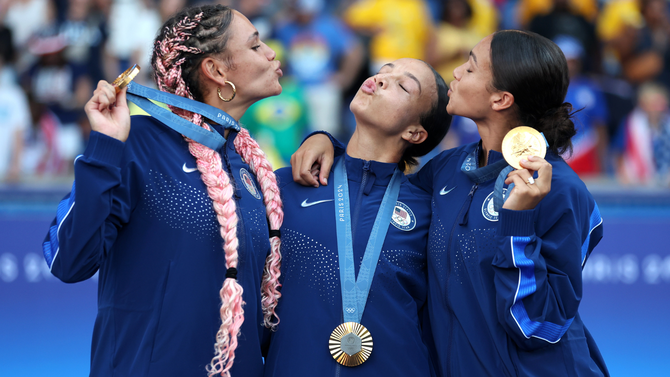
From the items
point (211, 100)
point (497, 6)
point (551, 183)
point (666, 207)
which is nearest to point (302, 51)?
point (497, 6)

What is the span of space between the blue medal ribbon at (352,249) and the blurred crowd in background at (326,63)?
4501 millimetres

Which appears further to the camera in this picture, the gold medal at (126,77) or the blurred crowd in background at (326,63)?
the blurred crowd in background at (326,63)

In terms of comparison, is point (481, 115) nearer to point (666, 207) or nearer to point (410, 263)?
point (410, 263)

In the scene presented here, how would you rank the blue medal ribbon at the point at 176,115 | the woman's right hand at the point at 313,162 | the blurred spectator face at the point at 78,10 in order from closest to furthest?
the blue medal ribbon at the point at 176,115
the woman's right hand at the point at 313,162
the blurred spectator face at the point at 78,10

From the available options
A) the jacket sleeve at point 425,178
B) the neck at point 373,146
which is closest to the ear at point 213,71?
the neck at point 373,146

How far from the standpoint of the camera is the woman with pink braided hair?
193 cm

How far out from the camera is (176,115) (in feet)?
7.28

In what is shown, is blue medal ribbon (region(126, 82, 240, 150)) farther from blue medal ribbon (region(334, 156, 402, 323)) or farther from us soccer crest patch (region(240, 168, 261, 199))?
blue medal ribbon (region(334, 156, 402, 323))

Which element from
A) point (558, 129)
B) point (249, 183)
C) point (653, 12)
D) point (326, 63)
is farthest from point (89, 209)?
point (653, 12)

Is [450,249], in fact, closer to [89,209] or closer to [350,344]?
[350,344]

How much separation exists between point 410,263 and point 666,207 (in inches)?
203

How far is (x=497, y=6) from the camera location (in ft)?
25.8

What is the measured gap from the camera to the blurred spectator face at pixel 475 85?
2.52 m

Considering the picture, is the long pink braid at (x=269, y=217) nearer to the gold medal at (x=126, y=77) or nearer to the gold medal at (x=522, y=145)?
the gold medal at (x=126, y=77)
